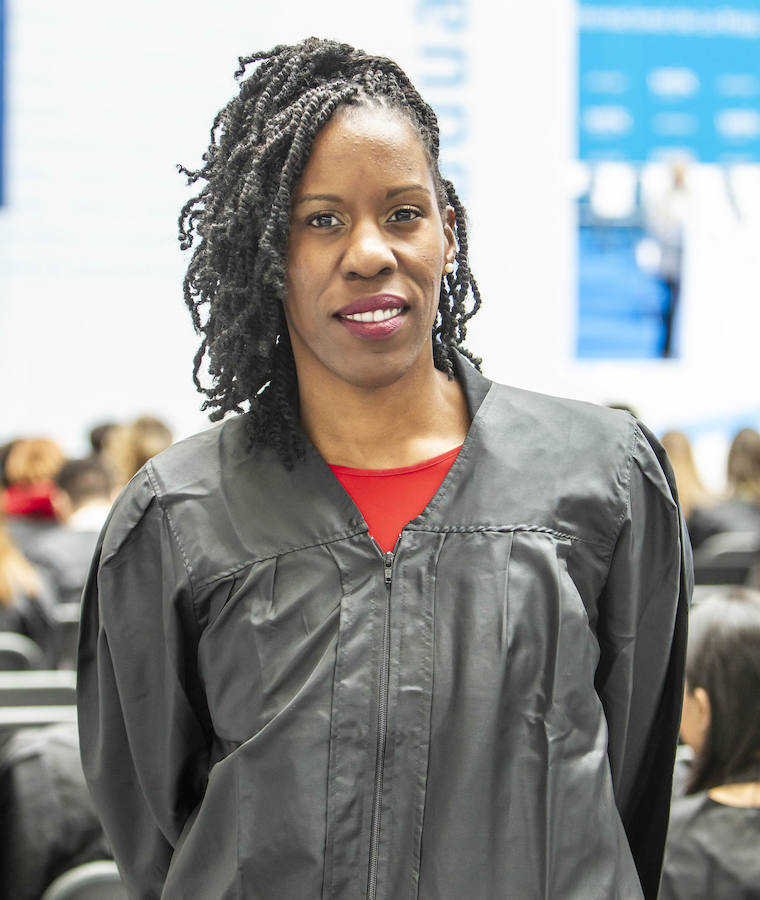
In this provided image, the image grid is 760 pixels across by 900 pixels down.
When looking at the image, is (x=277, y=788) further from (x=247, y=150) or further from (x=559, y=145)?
(x=559, y=145)

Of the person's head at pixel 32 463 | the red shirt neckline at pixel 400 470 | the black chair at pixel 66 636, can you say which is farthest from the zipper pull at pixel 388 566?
the person's head at pixel 32 463

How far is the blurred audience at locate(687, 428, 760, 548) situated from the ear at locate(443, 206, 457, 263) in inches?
143

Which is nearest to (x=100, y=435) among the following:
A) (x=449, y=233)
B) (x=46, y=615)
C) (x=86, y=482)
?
(x=86, y=482)

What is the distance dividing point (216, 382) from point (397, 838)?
0.60m

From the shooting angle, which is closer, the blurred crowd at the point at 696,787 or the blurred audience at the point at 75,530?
the blurred crowd at the point at 696,787

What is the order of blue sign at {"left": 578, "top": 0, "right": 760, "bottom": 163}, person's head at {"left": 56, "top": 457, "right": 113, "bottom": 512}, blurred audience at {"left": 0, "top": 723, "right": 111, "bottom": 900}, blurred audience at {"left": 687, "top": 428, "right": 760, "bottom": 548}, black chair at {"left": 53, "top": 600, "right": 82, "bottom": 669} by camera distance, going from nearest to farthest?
blurred audience at {"left": 0, "top": 723, "right": 111, "bottom": 900} → black chair at {"left": 53, "top": 600, "right": 82, "bottom": 669} → person's head at {"left": 56, "top": 457, "right": 113, "bottom": 512} → blurred audience at {"left": 687, "top": 428, "right": 760, "bottom": 548} → blue sign at {"left": 578, "top": 0, "right": 760, "bottom": 163}

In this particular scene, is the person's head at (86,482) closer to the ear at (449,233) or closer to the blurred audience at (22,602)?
the blurred audience at (22,602)

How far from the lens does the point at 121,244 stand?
6039mm

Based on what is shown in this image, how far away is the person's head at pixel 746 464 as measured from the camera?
494cm

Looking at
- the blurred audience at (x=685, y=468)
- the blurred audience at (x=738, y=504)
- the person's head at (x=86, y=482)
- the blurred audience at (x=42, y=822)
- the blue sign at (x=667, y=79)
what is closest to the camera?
the blurred audience at (x=42, y=822)

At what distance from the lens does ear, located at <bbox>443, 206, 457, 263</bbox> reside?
1.43m

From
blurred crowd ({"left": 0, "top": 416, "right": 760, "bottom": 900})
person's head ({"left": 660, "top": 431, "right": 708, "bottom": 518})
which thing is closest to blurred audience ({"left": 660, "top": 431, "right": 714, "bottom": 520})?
person's head ({"left": 660, "top": 431, "right": 708, "bottom": 518})

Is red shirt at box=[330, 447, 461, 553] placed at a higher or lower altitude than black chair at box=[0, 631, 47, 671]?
higher

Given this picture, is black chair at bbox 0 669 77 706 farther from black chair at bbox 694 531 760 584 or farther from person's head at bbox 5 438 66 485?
black chair at bbox 694 531 760 584
